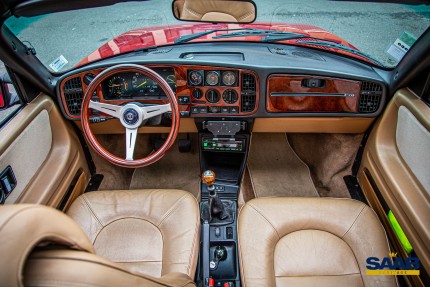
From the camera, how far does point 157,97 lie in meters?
2.33

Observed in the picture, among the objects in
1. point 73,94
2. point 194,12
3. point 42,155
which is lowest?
point 42,155

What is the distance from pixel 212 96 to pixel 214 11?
0.59 m

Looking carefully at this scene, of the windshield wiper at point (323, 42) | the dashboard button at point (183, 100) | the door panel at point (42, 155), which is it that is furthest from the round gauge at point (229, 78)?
the door panel at point (42, 155)

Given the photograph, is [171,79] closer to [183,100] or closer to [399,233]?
[183,100]

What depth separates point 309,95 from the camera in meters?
2.34

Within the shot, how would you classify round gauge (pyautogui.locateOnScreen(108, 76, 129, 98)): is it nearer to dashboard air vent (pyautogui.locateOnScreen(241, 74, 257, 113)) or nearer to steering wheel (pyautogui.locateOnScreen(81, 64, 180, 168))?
steering wheel (pyautogui.locateOnScreen(81, 64, 180, 168))

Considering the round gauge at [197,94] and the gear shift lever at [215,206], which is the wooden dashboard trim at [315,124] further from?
the gear shift lever at [215,206]

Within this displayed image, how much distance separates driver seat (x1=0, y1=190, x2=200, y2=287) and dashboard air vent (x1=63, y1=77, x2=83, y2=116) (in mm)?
646

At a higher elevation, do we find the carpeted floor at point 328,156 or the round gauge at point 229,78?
the round gauge at point 229,78

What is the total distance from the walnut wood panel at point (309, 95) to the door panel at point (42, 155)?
4.74ft

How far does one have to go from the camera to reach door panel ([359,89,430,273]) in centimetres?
177

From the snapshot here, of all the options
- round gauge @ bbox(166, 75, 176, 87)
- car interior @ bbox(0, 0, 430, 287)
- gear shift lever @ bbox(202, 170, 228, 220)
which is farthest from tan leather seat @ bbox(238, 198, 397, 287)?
round gauge @ bbox(166, 75, 176, 87)

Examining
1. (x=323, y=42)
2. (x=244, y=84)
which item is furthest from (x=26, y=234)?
(x=323, y=42)

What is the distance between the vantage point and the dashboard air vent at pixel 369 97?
7.42 feet
